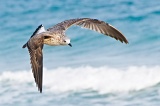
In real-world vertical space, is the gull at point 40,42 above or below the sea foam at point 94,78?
below

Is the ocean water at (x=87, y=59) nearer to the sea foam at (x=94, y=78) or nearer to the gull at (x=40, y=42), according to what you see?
the sea foam at (x=94, y=78)

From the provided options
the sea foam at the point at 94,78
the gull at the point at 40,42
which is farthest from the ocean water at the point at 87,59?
the gull at the point at 40,42

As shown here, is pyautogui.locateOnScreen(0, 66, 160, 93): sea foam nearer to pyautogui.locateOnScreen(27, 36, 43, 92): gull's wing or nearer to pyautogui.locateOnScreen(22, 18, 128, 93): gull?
pyautogui.locateOnScreen(22, 18, 128, 93): gull

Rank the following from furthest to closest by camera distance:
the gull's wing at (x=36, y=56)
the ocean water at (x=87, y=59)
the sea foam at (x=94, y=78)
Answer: the sea foam at (x=94, y=78) < the ocean water at (x=87, y=59) < the gull's wing at (x=36, y=56)

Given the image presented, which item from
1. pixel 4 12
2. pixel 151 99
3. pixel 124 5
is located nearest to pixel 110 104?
pixel 151 99

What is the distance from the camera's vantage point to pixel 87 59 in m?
12.0

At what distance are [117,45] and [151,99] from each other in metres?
2.42

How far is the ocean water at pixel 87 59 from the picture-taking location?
1056 centimetres

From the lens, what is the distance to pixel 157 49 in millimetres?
11672

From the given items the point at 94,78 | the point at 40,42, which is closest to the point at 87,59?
the point at 94,78

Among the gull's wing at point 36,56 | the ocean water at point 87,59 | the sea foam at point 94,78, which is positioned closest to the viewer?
the gull's wing at point 36,56

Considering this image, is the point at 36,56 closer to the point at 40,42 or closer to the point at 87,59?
the point at 40,42

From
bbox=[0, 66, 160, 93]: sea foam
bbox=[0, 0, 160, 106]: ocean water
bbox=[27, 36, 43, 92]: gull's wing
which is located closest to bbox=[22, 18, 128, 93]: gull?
bbox=[27, 36, 43, 92]: gull's wing

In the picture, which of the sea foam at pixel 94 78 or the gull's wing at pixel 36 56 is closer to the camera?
the gull's wing at pixel 36 56
